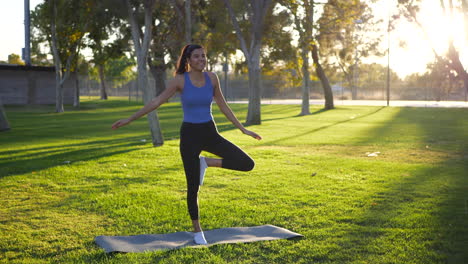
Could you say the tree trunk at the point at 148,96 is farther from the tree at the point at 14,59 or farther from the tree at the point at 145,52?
the tree at the point at 14,59

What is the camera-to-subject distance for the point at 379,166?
10.6 metres

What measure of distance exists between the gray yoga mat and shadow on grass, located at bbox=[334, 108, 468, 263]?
2.75 ft

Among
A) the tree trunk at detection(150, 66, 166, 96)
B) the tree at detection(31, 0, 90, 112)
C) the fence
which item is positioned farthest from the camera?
the fence

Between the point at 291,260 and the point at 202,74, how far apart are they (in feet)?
6.82

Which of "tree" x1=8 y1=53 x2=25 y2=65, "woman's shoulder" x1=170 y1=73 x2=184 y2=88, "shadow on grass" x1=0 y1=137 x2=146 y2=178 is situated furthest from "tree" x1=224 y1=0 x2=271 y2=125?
"tree" x1=8 y1=53 x2=25 y2=65

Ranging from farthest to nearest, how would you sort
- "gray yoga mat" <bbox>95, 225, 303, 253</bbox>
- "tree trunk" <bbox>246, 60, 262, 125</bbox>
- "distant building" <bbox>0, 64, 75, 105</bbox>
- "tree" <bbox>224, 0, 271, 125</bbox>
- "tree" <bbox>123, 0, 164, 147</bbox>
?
"distant building" <bbox>0, 64, 75, 105</bbox> < "tree trunk" <bbox>246, 60, 262, 125</bbox> < "tree" <bbox>224, 0, 271, 125</bbox> < "tree" <bbox>123, 0, 164, 147</bbox> < "gray yoga mat" <bbox>95, 225, 303, 253</bbox>

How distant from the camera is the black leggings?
16.9 feet

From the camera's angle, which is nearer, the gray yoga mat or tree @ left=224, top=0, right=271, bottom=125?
the gray yoga mat

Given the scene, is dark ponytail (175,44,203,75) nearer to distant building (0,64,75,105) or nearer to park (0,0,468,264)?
park (0,0,468,264)

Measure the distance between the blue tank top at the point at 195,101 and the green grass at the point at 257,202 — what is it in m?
1.36

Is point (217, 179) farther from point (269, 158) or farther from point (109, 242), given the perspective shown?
point (109, 242)

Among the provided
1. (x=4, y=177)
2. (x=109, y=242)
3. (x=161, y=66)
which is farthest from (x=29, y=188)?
(x=161, y=66)

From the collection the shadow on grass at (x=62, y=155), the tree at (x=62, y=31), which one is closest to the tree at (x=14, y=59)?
the tree at (x=62, y=31)

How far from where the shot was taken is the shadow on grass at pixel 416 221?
499cm
